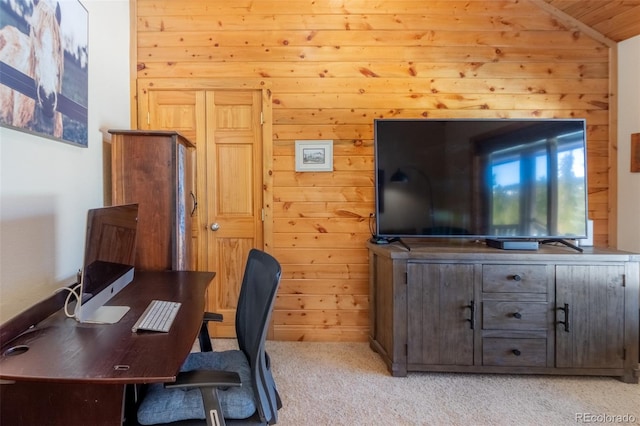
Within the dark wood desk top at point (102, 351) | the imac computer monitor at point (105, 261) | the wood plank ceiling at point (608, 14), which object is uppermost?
the wood plank ceiling at point (608, 14)

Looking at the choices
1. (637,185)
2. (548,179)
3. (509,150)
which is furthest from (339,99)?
(637,185)

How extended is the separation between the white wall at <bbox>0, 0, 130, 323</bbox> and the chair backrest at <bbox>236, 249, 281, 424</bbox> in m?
0.95

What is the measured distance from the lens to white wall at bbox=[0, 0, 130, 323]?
1287 mm

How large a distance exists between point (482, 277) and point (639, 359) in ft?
3.85

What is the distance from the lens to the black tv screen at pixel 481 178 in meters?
2.20

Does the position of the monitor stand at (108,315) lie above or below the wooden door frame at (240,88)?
below

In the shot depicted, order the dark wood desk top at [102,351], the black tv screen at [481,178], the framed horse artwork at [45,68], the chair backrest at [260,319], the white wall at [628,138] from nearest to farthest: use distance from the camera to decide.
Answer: the dark wood desk top at [102,351] → the chair backrest at [260,319] → the framed horse artwork at [45,68] → the black tv screen at [481,178] → the white wall at [628,138]

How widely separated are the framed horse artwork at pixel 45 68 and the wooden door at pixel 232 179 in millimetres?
929

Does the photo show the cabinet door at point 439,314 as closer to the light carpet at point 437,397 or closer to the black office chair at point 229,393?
the light carpet at point 437,397

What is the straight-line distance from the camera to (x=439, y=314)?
2.06m

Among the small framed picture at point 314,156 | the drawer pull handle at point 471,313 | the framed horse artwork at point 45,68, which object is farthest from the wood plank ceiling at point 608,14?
the framed horse artwork at point 45,68

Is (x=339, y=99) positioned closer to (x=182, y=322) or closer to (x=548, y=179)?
(x=548, y=179)

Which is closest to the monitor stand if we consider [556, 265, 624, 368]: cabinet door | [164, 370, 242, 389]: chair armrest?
[164, 370, 242, 389]: chair armrest

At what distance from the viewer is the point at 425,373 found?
83.7 inches
